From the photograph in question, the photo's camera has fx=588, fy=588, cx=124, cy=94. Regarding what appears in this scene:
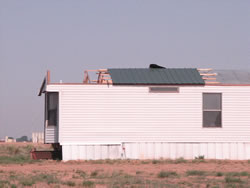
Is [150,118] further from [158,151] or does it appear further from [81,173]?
[81,173]

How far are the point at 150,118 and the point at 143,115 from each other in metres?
0.39

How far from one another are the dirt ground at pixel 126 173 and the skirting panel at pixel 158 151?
792mm

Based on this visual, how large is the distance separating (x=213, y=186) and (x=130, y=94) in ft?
38.1

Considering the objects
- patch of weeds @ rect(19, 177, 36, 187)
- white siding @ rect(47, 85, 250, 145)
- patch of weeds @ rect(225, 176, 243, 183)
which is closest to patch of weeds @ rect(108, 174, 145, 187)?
patch of weeds @ rect(19, 177, 36, 187)

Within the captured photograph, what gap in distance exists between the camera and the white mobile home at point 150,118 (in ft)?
95.7

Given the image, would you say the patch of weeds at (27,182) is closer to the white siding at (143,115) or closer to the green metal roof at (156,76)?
the white siding at (143,115)

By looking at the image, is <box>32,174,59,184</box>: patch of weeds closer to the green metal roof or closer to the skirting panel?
the skirting panel

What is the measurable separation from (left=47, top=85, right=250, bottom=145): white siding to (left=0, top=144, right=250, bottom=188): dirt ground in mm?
1412

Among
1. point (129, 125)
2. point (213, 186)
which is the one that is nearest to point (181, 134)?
point (129, 125)

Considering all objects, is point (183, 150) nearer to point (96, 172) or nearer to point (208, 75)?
point (208, 75)

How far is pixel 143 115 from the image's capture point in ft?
96.9

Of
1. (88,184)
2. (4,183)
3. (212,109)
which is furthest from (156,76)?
(4,183)

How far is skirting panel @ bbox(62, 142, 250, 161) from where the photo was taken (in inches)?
1149

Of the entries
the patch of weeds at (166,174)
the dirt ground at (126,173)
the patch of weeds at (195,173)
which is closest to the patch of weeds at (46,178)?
the dirt ground at (126,173)
